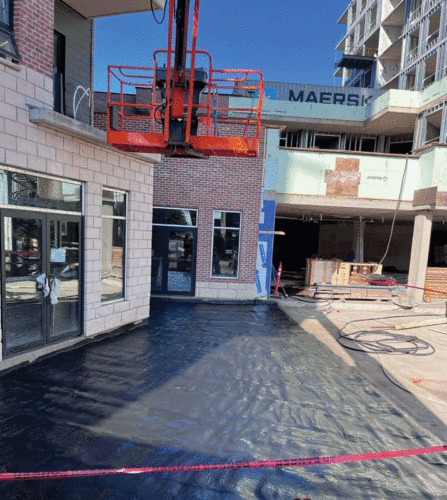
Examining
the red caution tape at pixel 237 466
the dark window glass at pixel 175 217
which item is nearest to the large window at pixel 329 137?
the dark window glass at pixel 175 217

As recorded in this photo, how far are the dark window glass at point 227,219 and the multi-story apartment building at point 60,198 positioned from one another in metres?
3.48

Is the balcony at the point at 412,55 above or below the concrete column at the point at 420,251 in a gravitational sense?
above

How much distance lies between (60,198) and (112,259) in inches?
73.9

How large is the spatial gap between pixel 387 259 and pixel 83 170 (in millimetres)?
22132

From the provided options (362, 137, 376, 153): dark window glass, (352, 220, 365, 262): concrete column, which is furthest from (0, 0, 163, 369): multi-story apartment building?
(362, 137, 376, 153): dark window glass

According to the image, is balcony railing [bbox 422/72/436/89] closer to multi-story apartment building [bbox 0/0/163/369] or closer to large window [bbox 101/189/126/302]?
multi-story apartment building [bbox 0/0/163/369]

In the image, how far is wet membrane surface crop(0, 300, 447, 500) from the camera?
112 inches

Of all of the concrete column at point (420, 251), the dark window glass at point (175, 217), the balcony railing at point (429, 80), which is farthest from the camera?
the balcony railing at point (429, 80)

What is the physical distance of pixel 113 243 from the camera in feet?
23.3

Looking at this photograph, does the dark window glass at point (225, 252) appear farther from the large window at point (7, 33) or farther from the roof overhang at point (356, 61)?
the roof overhang at point (356, 61)

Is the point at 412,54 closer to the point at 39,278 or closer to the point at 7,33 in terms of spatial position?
the point at 7,33

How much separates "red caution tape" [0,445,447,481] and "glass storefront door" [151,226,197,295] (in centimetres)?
800

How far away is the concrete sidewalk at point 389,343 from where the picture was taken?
514 centimetres

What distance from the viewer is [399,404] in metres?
4.64
